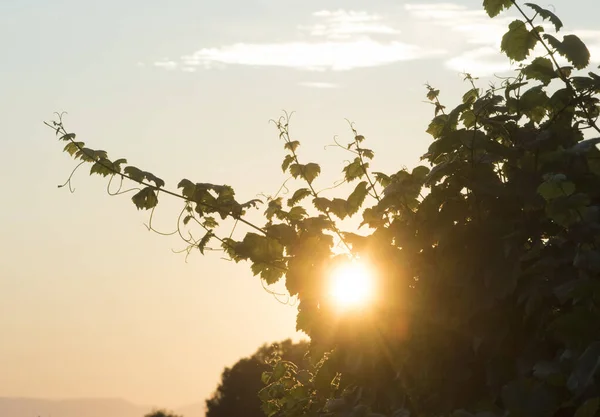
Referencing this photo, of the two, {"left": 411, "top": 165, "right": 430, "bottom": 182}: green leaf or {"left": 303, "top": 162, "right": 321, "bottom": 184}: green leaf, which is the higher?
{"left": 303, "top": 162, "right": 321, "bottom": 184}: green leaf

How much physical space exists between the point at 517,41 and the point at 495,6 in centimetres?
28

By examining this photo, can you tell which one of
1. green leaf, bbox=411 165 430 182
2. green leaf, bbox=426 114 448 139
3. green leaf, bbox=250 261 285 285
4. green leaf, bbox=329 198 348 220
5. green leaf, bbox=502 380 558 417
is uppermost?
green leaf, bbox=426 114 448 139

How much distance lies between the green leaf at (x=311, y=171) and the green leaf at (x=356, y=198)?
38 centimetres

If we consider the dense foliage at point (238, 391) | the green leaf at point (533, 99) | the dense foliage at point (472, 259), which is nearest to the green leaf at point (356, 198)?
the dense foliage at point (472, 259)

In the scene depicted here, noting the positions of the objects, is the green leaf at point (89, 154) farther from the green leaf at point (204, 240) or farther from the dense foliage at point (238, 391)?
the dense foliage at point (238, 391)

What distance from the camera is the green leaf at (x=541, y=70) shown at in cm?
639

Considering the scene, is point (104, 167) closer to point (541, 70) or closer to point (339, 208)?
point (339, 208)

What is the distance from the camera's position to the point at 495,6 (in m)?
6.45

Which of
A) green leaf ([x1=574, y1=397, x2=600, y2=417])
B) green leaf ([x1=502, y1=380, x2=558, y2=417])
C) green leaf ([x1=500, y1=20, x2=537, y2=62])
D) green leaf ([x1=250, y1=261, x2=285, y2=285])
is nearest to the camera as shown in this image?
green leaf ([x1=574, y1=397, x2=600, y2=417])

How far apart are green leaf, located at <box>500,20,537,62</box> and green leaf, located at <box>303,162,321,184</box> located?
5.62 feet

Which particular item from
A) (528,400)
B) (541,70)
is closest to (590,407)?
(528,400)

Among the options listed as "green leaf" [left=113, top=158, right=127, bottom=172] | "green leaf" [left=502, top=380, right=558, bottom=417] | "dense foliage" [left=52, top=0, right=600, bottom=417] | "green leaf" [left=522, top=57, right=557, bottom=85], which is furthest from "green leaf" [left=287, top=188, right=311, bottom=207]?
"green leaf" [left=502, top=380, right=558, bottom=417]

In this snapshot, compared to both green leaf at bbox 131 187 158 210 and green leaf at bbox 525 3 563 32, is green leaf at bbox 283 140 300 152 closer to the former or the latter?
green leaf at bbox 131 187 158 210

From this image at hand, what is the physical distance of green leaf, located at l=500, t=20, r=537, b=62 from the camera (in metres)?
6.37
